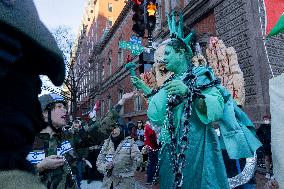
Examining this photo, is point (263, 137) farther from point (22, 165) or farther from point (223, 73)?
point (22, 165)

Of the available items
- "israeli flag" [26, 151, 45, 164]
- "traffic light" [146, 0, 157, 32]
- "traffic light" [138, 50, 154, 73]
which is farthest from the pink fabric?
"israeli flag" [26, 151, 45, 164]

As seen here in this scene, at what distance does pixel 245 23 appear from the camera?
9.70 meters

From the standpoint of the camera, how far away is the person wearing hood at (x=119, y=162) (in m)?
5.35

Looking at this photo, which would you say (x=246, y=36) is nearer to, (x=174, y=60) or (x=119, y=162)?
(x=119, y=162)

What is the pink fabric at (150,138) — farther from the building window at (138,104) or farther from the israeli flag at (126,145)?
the building window at (138,104)

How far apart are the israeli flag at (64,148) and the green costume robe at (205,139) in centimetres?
99

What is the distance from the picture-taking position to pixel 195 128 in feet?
7.78

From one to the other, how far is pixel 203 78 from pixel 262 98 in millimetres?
7301

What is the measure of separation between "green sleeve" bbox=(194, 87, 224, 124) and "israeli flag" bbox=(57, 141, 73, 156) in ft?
4.53

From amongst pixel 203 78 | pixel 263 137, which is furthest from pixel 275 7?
pixel 263 137

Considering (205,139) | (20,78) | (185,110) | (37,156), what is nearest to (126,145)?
(37,156)

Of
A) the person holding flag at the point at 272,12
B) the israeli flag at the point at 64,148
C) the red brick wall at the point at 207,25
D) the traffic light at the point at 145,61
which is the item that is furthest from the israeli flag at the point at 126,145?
the red brick wall at the point at 207,25

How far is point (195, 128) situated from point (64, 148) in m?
1.35

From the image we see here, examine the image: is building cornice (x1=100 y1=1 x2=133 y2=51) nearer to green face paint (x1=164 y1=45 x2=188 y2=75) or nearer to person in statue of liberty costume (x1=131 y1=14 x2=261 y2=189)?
green face paint (x1=164 y1=45 x2=188 y2=75)
